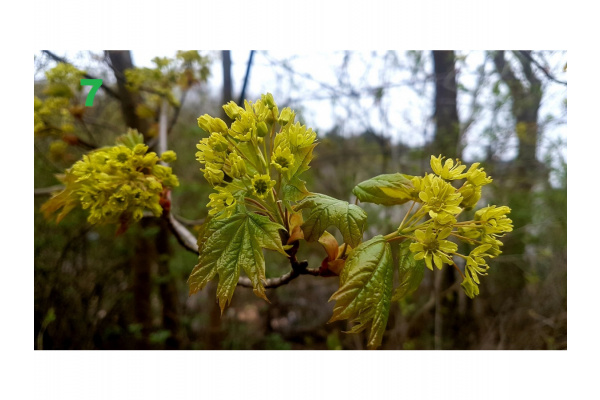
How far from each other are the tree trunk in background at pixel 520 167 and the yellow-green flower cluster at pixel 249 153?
0.89 metres

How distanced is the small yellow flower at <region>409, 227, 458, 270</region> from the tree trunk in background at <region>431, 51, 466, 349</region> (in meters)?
0.82

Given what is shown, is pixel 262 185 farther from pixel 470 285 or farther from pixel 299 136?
A: pixel 470 285

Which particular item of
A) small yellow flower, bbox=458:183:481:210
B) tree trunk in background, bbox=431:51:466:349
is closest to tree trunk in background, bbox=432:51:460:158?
tree trunk in background, bbox=431:51:466:349

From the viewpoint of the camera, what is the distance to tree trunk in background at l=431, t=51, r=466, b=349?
3.99ft

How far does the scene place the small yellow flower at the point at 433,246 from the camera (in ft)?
1.47

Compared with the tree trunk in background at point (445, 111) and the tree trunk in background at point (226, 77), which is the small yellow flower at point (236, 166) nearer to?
the tree trunk in background at point (226, 77)

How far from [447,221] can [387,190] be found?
0.08 metres

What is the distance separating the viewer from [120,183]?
575 mm

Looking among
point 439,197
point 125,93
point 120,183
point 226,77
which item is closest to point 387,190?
point 439,197

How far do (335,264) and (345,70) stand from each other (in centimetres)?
86

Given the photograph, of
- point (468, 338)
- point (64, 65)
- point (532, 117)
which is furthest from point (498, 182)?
point (64, 65)

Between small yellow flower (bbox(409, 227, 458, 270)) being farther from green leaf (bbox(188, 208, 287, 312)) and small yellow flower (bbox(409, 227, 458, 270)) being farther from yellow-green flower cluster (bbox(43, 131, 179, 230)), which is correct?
yellow-green flower cluster (bbox(43, 131, 179, 230))

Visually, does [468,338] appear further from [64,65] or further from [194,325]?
[64,65]

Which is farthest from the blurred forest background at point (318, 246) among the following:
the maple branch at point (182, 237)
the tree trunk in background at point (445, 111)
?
the maple branch at point (182, 237)
